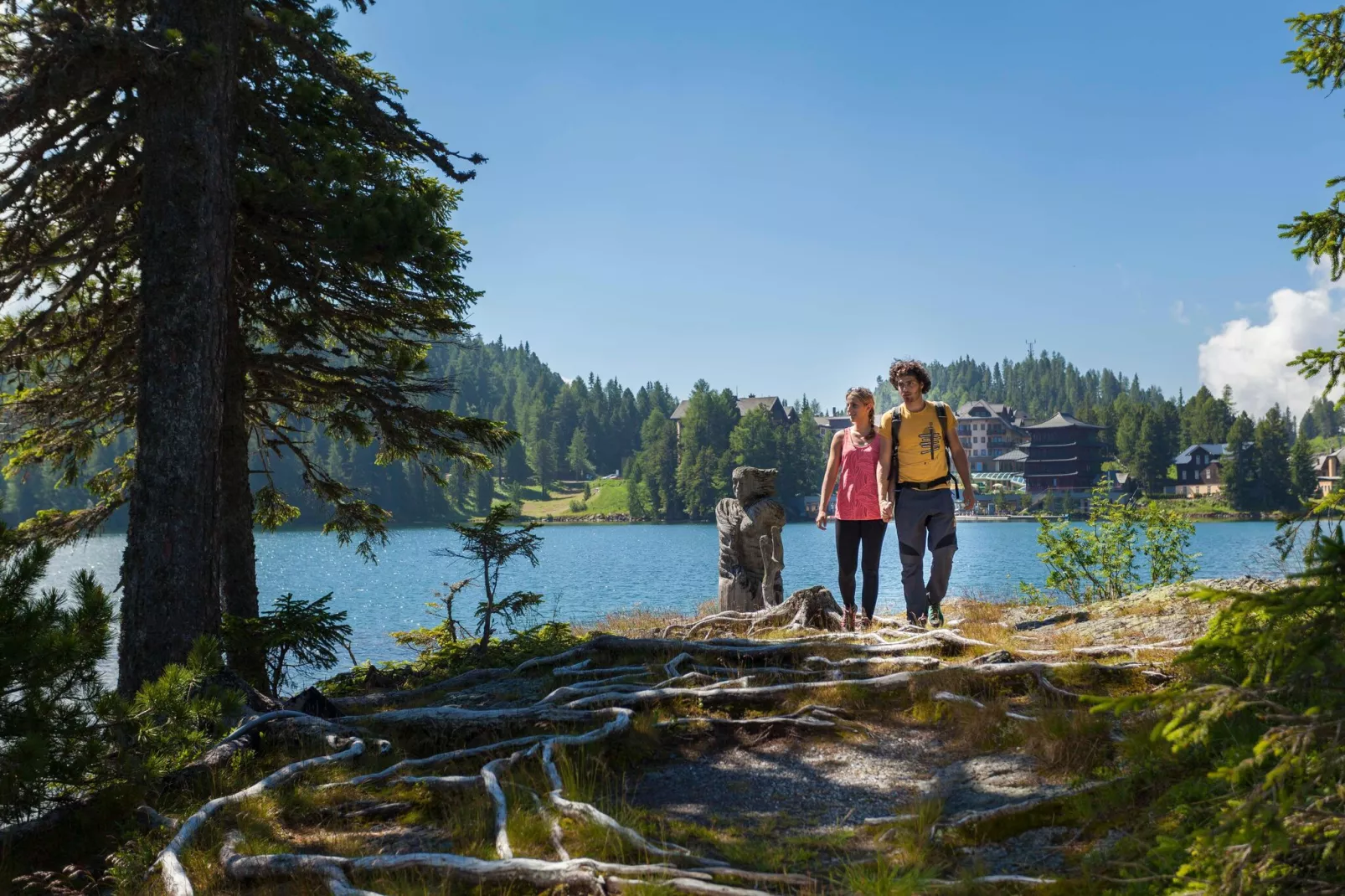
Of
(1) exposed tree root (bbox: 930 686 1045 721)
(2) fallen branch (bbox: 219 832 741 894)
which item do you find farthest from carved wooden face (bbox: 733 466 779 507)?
(2) fallen branch (bbox: 219 832 741 894)

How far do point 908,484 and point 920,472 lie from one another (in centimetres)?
16

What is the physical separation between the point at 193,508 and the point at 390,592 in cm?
2756

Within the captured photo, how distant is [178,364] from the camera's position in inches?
272

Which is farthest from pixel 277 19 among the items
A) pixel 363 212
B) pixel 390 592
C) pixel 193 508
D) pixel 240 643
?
pixel 390 592

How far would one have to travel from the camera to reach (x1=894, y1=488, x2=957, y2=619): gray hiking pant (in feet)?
25.1

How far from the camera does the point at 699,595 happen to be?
26.0 m

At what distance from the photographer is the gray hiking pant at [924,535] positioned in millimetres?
7637

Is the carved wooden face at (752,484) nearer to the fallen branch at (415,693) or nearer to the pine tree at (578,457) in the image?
the fallen branch at (415,693)

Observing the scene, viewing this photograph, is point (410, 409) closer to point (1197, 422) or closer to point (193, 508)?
point (193, 508)

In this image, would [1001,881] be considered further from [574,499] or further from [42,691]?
[574,499]

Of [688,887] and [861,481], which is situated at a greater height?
[861,481]

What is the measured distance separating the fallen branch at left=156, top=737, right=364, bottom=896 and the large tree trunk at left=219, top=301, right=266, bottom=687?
4.43m

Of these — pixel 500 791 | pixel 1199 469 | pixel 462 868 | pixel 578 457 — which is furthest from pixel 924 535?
pixel 578 457

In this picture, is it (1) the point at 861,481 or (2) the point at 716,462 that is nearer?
(1) the point at 861,481
